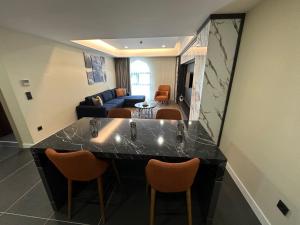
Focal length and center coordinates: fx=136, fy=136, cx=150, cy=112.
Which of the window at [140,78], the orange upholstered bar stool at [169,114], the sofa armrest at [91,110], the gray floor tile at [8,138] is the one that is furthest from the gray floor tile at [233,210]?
the window at [140,78]

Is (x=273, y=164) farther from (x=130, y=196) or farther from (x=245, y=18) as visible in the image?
(x=245, y=18)

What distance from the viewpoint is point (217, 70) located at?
224 cm

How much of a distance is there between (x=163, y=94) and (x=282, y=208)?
599 centimetres

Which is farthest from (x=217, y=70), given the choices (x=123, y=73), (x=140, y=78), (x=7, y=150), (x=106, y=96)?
(x=123, y=73)

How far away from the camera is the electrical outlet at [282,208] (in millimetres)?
1173

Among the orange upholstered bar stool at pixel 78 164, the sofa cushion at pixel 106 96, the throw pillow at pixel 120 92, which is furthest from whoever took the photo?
the throw pillow at pixel 120 92

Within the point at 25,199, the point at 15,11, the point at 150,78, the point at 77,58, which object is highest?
the point at 15,11

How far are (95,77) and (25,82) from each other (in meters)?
2.77

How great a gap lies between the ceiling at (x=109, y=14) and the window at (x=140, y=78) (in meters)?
4.60

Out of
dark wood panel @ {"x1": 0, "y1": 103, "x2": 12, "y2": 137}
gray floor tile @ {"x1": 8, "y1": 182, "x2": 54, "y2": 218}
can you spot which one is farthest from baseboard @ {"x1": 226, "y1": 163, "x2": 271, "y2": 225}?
dark wood panel @ {"x1": 0, "y1": 103, "x2": 12, "y2": 137}

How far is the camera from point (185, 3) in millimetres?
1645

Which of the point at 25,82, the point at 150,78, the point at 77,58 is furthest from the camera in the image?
the point at 150,78

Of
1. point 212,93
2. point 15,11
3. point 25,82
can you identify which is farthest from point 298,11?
point 25,82

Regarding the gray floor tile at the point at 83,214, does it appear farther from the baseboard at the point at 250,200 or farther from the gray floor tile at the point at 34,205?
the baseboard at the point at 250,200
